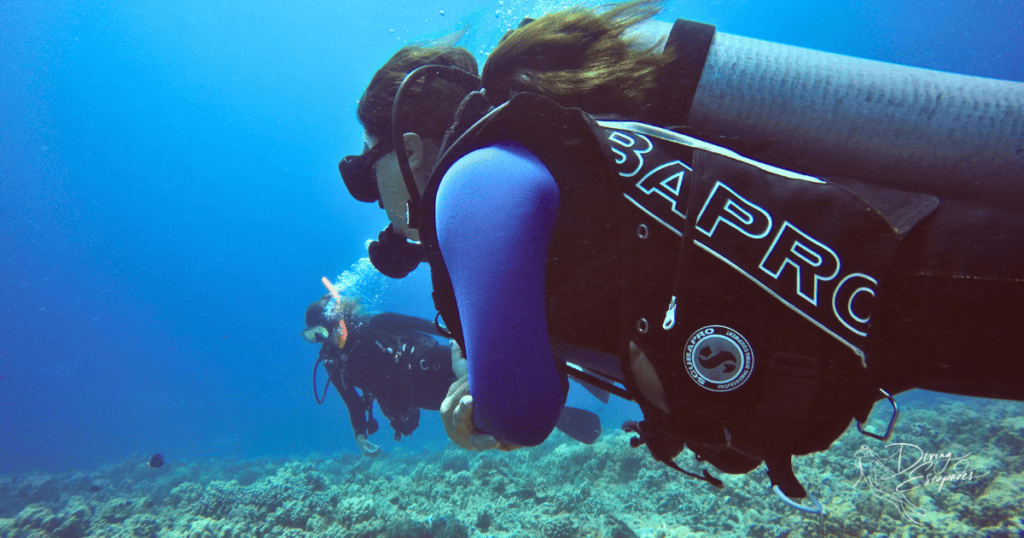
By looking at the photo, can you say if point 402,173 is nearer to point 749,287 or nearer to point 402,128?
point 402,128

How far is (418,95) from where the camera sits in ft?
4.89

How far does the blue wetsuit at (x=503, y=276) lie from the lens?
2.81ft

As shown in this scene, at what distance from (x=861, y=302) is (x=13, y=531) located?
15.6 m

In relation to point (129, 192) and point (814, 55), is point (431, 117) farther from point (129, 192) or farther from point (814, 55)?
point (129, 192)

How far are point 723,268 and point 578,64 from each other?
786 millimetres

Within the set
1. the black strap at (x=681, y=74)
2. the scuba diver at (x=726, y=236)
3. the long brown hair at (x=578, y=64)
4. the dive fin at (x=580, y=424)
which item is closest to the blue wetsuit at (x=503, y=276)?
the scuba diver at (x=726, y=236)

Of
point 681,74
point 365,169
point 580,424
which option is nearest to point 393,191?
point 365,169

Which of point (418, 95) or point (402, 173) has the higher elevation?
point (418, 95)

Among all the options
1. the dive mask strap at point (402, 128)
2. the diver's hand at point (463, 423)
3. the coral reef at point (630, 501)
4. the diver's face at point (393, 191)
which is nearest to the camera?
the diver's hand at point (463, 423)

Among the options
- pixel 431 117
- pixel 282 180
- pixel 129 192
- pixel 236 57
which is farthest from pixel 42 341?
pixel 431 117

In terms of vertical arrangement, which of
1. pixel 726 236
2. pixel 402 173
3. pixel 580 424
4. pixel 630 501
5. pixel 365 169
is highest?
pixel 365 169

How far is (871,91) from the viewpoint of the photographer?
3.71 feet

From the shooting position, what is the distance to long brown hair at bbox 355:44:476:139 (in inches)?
58.9

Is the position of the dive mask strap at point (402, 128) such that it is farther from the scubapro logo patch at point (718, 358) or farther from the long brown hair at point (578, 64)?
the scubapro logo patch at point (718, 358)
